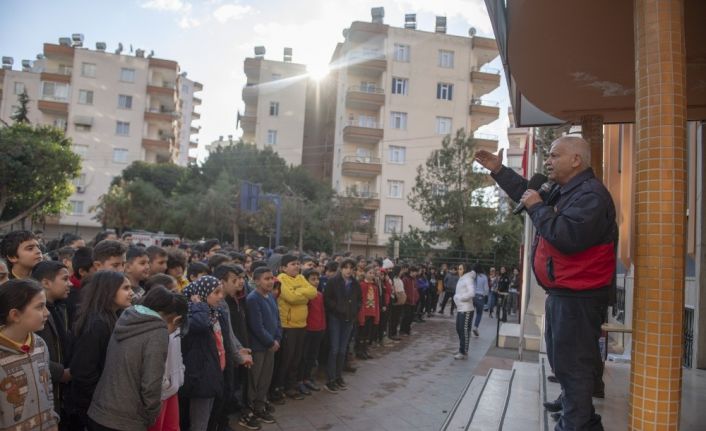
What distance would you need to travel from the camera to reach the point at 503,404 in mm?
6199

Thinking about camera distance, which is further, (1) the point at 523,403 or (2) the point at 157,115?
(2) the point at 157,115

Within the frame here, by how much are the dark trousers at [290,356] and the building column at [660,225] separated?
5119 mm

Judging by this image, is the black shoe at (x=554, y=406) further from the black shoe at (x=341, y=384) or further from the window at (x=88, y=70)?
the window at (x=88, y=70)

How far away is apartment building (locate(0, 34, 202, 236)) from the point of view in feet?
164

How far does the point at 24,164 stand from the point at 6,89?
1728 inches

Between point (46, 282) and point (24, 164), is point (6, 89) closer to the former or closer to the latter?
point (24, 164)

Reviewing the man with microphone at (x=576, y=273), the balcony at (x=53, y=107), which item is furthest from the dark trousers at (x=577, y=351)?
the balcony at (x=53, y=107)

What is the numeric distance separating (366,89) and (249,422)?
39.5 meters

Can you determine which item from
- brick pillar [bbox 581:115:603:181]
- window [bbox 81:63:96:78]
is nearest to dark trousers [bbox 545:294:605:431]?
brick pillar [bbox 581:115:603:181]

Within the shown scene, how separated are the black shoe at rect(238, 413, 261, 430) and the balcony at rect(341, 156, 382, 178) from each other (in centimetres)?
3640

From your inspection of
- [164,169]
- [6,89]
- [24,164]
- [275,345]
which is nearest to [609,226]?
[275,345]

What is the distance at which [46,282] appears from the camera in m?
4.07

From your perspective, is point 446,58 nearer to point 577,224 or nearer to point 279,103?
point 279,103

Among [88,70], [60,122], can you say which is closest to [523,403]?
[88,70]
